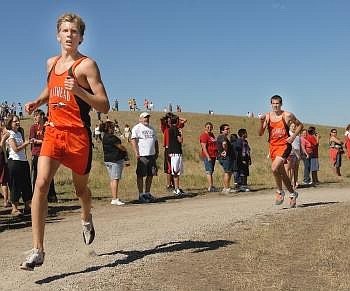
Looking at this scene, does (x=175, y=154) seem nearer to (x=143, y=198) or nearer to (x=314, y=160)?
(x=143, y=198)

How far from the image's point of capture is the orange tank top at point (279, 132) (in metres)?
10.3

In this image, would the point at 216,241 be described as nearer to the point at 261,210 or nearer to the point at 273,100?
the point at 261,210

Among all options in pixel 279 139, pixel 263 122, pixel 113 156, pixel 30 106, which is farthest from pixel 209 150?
pixel 30 106

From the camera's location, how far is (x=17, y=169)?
10734 millimetres

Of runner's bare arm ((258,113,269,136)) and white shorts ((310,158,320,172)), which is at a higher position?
runner's bare arm ((258,113,269,136))

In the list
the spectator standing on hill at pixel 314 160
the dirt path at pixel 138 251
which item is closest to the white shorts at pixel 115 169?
the dirt path at pixel 138 251

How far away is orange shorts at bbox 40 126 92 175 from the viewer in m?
5.21

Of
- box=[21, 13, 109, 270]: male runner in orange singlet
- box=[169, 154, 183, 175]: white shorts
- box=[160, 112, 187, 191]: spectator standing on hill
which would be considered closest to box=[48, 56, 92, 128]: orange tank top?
box=[21, 13, 109, 270]: male runner in orange singlet

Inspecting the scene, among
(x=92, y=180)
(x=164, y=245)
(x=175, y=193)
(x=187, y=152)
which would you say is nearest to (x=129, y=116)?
(x=187, y=152)

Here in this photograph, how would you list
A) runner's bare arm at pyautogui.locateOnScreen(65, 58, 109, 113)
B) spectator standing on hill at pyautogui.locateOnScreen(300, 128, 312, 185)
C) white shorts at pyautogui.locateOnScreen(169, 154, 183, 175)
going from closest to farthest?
runner's bare arm at pyautogui.locateOnScreen(65, 58, 109, 113) → white shorts at pyautogui.locateOnScreen(169, 154, 183, 175) → spectator standing on hill at pyautogui.locateOnScreen(300, 128, 312, 185)

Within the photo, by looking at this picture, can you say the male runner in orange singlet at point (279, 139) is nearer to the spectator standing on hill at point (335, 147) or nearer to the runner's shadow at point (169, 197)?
the runner's shadow at point (169, 197)

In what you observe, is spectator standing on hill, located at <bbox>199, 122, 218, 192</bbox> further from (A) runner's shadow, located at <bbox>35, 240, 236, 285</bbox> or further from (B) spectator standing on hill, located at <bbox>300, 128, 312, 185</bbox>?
(A) runner's shadow, located at <bbox>35, 240, 236, 285</bbox>

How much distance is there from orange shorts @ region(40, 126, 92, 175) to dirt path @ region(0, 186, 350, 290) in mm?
Result: 1053

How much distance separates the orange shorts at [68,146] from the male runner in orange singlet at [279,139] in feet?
18.1
